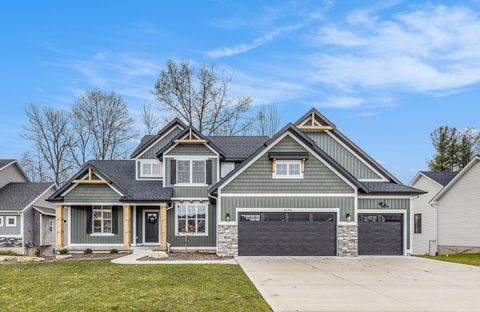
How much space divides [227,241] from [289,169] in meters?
4.30

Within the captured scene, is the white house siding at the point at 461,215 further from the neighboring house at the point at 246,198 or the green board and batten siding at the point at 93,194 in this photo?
the green board and batten siding at the point at 93,194

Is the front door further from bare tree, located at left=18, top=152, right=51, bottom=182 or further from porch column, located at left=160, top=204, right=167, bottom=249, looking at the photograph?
bare tree, located at left=18, top=152, right=51, bottom=182

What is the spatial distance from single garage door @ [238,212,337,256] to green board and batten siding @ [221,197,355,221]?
1.26 feet

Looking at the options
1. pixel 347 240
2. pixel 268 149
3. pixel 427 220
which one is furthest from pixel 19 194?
pixel 427 220

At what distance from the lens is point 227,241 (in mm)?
20094

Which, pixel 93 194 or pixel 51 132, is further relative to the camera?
pixel 51 132

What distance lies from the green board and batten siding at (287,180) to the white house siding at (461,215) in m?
11.0

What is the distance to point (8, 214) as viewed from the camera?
30.3 m

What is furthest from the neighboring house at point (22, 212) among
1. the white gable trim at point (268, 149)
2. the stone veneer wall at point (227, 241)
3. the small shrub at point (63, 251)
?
the white gable trim at point (268, 149)

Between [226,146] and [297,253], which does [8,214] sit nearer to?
[226,146]

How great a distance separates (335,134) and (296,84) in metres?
7.29

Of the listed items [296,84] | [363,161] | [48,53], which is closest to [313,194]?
[363,161]

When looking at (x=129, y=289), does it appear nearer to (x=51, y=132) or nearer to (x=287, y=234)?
(x=287, y=234)

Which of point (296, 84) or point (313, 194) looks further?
point (296, 84)
